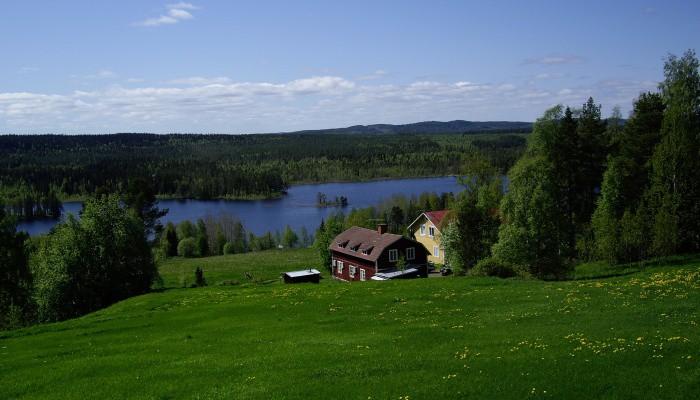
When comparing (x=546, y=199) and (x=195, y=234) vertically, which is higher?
(x=546, y=199)

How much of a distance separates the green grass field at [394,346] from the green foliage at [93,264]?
328 inches

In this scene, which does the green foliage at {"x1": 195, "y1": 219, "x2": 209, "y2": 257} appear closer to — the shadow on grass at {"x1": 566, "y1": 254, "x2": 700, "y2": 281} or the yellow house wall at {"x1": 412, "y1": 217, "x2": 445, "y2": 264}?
the yellow house wall at {"x1": 412, "y1": 217, "x2": 445, "y2": 264}

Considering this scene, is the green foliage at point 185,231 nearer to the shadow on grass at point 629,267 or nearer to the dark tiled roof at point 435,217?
the dark tiled roof at point 435,217

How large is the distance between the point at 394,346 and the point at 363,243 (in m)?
42.6

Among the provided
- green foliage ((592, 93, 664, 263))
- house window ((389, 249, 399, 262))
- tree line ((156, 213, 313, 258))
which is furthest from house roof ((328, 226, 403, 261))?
tree line ((156, 213, 313, 258))

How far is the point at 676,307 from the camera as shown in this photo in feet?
74.5

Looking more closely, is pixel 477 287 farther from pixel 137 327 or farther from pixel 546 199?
pixel 137 327

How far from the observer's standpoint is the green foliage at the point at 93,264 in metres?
41.8

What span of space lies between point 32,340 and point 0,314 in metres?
16.5

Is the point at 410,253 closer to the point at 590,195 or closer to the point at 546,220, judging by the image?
the point at 590,195

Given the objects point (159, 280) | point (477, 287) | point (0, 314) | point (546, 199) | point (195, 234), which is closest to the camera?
point (477, 287)

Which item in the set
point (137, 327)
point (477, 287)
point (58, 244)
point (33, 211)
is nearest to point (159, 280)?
point (58, 244)

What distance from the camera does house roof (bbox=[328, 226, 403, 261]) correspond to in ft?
199

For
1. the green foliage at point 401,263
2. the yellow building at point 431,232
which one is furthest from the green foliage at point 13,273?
the yellow building at point 431,232
